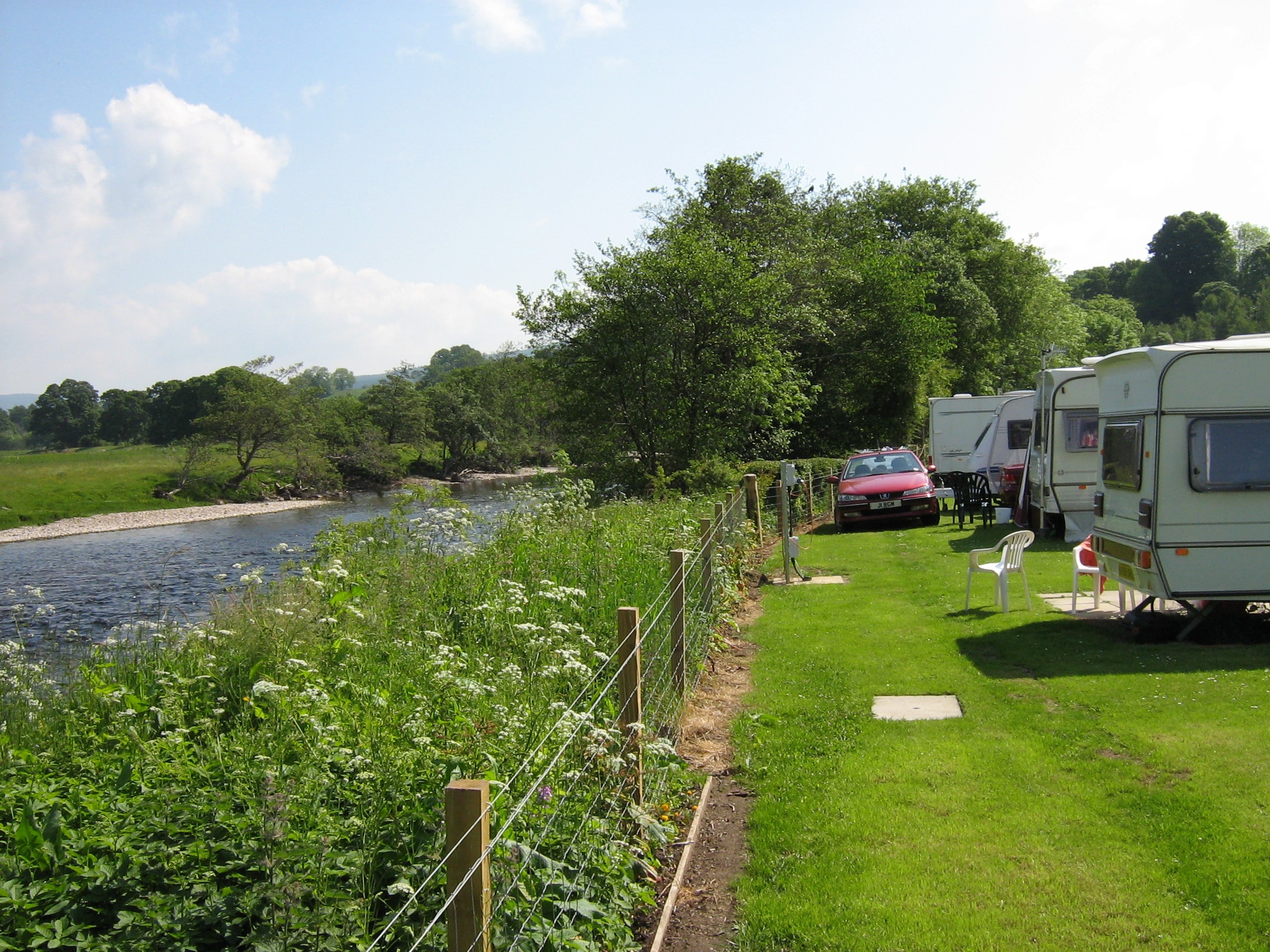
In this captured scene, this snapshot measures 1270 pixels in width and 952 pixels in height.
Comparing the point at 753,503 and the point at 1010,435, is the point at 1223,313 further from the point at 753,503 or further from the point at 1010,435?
the point at 753,503

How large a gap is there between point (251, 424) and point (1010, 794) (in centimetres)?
6069

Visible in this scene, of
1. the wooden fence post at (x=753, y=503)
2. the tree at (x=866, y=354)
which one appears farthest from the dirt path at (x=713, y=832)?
the tree at (x=866, y=354)

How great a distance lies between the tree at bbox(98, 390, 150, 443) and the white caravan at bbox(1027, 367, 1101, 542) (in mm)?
85061

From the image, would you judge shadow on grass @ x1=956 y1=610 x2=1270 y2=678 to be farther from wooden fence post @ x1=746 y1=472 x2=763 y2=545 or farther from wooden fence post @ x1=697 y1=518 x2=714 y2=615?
wooden fence post @ x1=746 y1=472 x2=763 y2=545

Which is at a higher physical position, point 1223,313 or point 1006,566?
point 1223,313

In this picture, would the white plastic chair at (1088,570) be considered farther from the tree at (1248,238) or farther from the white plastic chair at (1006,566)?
the tree at (1248,238)

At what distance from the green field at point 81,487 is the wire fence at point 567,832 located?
165ft

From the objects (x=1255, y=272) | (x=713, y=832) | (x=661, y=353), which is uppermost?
(x=1255, y=272)

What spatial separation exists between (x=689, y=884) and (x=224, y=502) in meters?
56.7

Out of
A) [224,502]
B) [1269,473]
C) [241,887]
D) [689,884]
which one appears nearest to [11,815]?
[241,887]

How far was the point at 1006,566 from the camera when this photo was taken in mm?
10320

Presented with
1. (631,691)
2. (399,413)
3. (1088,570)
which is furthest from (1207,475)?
(399,413)

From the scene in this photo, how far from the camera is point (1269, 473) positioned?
8414 mm

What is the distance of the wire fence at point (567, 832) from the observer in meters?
2.56
